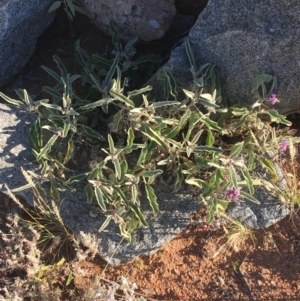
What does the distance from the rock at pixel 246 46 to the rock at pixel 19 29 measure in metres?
1.04

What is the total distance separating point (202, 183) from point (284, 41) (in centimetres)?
95

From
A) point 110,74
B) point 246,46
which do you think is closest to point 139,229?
point 110,74

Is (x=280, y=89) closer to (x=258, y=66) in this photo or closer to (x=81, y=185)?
(x=258, y=66)

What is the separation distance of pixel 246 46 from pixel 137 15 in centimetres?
81

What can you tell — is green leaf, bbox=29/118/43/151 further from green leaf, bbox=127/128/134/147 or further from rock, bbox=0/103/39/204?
green leaf, bbox=127/128/134/147

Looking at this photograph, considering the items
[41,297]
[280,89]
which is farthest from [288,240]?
[41,297]

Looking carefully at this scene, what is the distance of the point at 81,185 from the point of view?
11.4 ft

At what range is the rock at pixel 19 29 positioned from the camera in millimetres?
3486

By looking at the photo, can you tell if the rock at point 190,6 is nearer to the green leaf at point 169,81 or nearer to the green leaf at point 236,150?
the green leaf at point 169,81

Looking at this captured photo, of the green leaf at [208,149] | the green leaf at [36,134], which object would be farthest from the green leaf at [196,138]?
the green leaf at [36,134]

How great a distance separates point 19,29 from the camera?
3.58m

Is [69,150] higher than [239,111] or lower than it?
lower

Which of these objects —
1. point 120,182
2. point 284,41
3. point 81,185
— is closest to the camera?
point 284,41

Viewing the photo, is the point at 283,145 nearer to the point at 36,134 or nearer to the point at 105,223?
the point at 105,223
